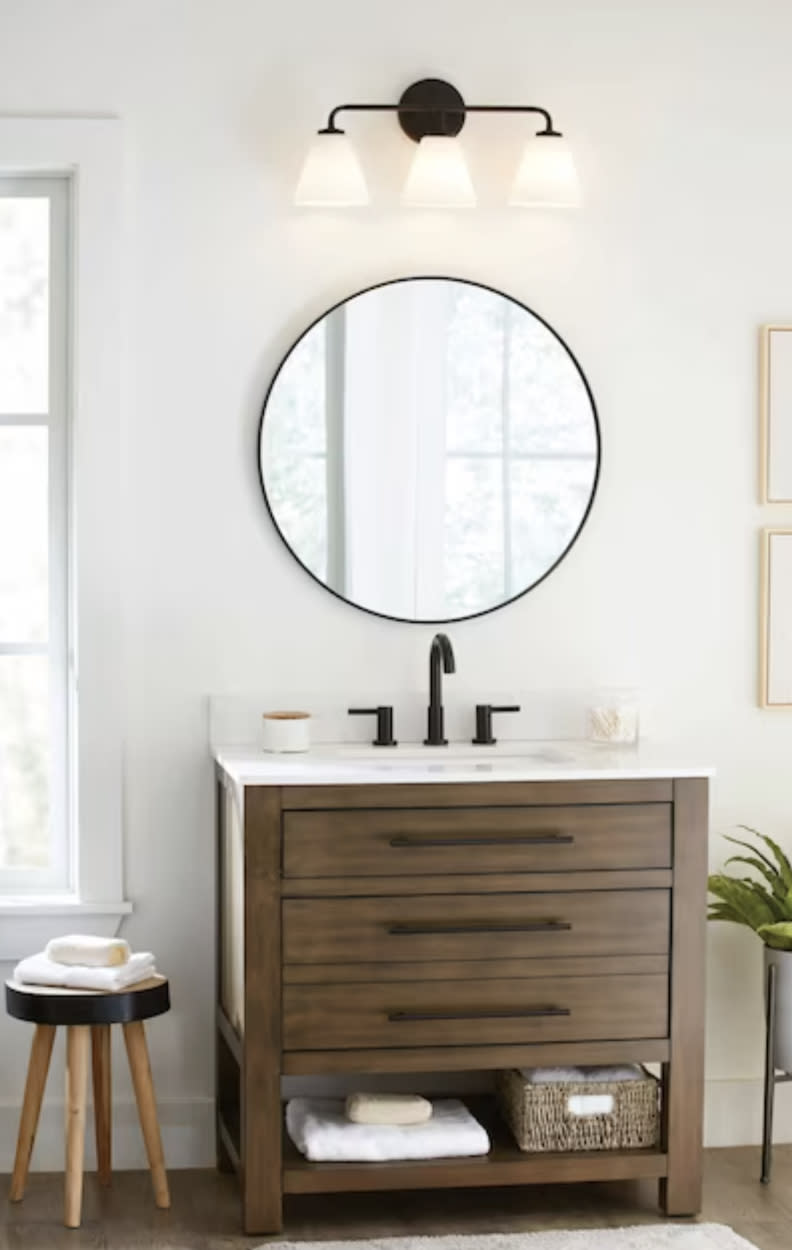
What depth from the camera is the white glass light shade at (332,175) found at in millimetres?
3279

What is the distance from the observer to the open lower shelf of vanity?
116 inches

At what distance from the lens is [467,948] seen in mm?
2959

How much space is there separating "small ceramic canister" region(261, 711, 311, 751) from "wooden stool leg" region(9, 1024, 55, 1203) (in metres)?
0.68

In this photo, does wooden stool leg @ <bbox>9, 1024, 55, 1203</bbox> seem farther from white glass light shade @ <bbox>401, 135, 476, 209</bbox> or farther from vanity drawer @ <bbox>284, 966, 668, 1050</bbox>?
white glass light shade @ <bbox>401, 135, 476, 209</bbox>

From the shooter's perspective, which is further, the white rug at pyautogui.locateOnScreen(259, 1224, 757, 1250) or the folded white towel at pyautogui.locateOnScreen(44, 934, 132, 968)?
the folded white towel at pyautogui.locateOnScreen(44, 934, 132, 968)

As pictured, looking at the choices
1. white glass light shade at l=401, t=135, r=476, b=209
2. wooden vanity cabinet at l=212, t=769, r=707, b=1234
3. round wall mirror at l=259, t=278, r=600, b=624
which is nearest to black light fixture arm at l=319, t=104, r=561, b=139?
white glass light shade at l=401, t=135, r=476, b=209

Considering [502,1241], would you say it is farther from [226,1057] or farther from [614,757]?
[614,757]

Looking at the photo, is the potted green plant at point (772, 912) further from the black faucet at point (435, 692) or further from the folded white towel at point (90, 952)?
the folded white towel at point (90, 952)

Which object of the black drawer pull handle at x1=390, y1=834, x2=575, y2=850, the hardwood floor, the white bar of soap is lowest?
the hardwood floor

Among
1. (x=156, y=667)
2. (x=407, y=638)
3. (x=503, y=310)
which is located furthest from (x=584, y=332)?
(x=156, y=667)

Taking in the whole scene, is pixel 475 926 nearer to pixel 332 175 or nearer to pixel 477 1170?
pixel 477 1170

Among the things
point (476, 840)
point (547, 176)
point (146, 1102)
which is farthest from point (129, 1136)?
point (547, 176)

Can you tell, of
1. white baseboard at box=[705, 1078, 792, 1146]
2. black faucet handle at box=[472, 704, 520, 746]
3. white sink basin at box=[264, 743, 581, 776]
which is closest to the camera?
white sink basin at box=[264, 743, 581, 776]

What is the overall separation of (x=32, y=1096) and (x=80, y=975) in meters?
0.29
